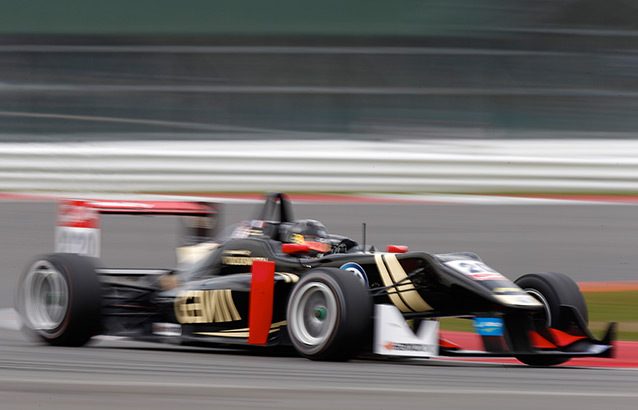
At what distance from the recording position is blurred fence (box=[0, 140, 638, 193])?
14031 millimetres

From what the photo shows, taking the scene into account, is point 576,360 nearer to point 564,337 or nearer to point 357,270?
point 564,337

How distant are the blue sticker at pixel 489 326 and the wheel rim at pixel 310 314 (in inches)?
33.9

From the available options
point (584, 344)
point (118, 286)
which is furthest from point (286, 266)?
point (584, 344)

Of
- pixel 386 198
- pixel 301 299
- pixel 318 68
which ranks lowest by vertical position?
pixel 301 299

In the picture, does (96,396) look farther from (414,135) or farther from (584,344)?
(414,135)

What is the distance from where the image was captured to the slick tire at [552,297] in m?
6.12

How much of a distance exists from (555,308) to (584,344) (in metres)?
0.35

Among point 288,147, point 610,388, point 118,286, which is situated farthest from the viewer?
point 288,147

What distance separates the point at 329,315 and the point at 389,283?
0.53 meters

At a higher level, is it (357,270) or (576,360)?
(357,270)

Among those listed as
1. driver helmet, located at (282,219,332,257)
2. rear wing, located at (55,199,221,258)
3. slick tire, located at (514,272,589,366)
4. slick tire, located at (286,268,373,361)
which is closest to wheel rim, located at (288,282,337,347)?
slick tire, located at (286,268,373,361)

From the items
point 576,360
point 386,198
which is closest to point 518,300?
point 576,360

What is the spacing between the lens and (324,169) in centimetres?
1433

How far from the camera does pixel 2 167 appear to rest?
45.6 ft
